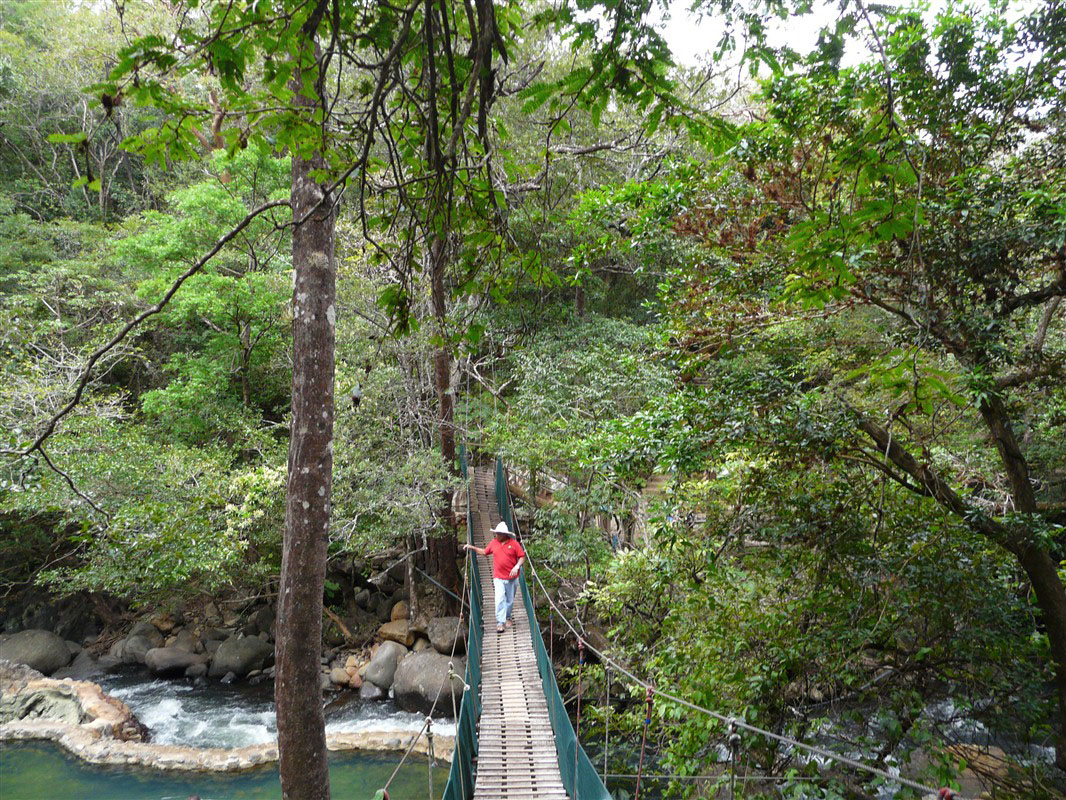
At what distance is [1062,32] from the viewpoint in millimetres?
1988

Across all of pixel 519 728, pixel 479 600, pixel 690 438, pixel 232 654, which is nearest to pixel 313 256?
pixel 690 438

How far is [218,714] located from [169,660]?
1.14 meters

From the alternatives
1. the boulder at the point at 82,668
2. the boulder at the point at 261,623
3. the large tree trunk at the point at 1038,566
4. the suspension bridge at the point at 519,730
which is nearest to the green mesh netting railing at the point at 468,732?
the suspension bridge at the point at 519,730

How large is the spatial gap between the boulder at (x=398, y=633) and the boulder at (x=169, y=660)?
191 cm

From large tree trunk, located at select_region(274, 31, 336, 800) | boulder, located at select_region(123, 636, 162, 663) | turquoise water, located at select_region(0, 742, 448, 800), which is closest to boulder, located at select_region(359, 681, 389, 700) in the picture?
turquoise water, located at select_region(0, 742, 448, 800)

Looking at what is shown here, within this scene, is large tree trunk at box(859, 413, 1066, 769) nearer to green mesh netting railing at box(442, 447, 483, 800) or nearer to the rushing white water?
green mesh netting railing at box(442, 447, 483, 800)

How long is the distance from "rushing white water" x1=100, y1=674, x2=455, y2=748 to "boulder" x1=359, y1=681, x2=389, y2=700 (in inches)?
3.9

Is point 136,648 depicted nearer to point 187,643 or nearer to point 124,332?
point 187,643

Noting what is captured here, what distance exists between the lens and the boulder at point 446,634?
20.4ft

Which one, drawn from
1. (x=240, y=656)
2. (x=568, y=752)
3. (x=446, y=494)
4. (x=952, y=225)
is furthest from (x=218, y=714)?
(x=952, y=225)

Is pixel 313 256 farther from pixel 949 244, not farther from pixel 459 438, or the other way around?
pixel 459 438

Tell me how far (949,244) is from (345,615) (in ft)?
23.2

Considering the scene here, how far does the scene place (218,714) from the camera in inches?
223

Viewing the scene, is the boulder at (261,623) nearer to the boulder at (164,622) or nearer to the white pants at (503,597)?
the boulder at (164,622)
